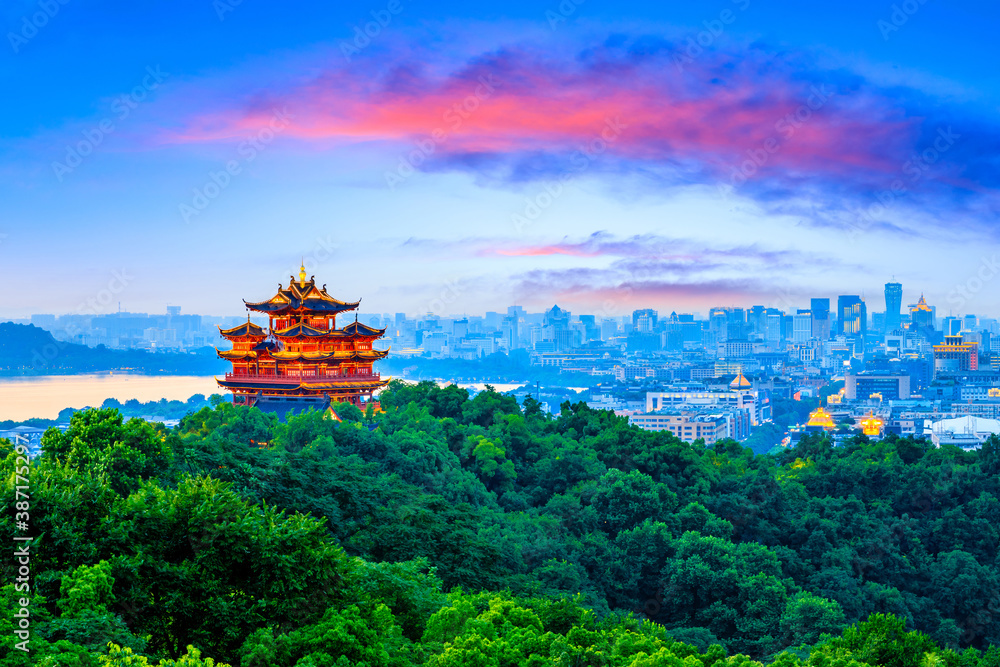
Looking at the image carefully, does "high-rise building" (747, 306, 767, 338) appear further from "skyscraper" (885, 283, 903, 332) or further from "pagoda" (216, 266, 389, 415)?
"pagoda" (216, 266, 389, 415)

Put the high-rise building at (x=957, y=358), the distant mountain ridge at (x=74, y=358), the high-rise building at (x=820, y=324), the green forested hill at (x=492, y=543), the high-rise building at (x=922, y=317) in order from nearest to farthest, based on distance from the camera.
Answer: the green forested hill at (x=492, y=543) < the distant mountain ridge at (x=74, y=358) < the high-rise building at (x=957, y=358) < the high-rise building at (x=922, y=317) < the high-rise building at (x=820, y=324)

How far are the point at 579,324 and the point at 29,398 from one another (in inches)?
4006

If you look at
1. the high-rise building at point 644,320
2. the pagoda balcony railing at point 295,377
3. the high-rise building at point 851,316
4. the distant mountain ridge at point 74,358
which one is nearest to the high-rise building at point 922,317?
the high-rise building at point 851,316

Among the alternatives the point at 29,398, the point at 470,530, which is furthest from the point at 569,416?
the point at 29,398

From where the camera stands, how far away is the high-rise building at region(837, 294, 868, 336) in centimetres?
14012

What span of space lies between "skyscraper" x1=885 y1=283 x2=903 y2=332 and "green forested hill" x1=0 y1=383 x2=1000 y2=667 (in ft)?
425

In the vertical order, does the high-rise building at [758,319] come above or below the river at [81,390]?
above

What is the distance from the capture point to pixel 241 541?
6.75 metres

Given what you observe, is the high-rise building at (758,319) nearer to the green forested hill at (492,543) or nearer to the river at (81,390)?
the river at (81,390)

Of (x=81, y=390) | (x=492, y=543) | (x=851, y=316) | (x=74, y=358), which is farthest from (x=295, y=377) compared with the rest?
(x=851, y=316)

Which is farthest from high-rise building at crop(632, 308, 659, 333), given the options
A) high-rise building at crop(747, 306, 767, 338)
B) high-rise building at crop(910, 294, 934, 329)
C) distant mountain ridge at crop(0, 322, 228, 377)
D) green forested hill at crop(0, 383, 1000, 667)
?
green forested hill at crop(0, 383, 1000, 667)

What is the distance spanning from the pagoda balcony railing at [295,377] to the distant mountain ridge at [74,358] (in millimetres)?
20116

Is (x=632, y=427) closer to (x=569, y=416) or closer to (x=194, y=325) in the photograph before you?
(x=569, y=416)

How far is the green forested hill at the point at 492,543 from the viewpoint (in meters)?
6.55
